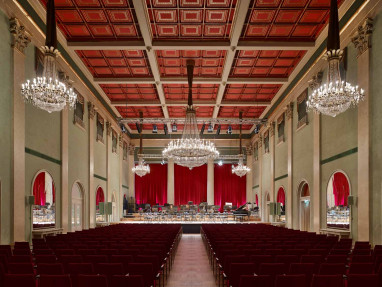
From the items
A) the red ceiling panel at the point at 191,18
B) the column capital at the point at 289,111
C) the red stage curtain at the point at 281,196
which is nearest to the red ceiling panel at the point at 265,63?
the column capital at the point at 289,111

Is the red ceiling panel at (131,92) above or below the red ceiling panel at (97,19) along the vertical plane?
below

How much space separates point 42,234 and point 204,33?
28.3 feet

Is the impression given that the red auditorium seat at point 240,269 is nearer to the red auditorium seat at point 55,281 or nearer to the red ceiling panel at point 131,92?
the red auditorium seat at point 55,281

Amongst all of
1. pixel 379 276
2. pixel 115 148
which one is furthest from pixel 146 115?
pixel 379 276

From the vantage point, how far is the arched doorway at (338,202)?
38.9ft

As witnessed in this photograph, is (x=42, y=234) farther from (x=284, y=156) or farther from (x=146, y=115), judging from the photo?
(x=146, y=115)

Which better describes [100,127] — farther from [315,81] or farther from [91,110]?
[315,81]

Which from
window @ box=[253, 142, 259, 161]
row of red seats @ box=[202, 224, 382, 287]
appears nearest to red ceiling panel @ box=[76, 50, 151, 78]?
row of red seats @ box=[202, 224, 382, 287]

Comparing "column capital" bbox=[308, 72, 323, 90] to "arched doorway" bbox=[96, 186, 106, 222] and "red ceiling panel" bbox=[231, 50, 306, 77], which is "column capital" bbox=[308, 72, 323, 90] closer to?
→ "red ceiling panel" bbox=[231, 50, 306, 77]

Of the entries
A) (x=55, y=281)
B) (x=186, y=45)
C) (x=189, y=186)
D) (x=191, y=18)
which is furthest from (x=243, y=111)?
(x=55, y=281)

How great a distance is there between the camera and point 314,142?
14695mm

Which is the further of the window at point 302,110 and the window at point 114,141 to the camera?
the window at point 114,141

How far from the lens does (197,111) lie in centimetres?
2442

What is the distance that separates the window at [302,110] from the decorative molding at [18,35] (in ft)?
36.4
